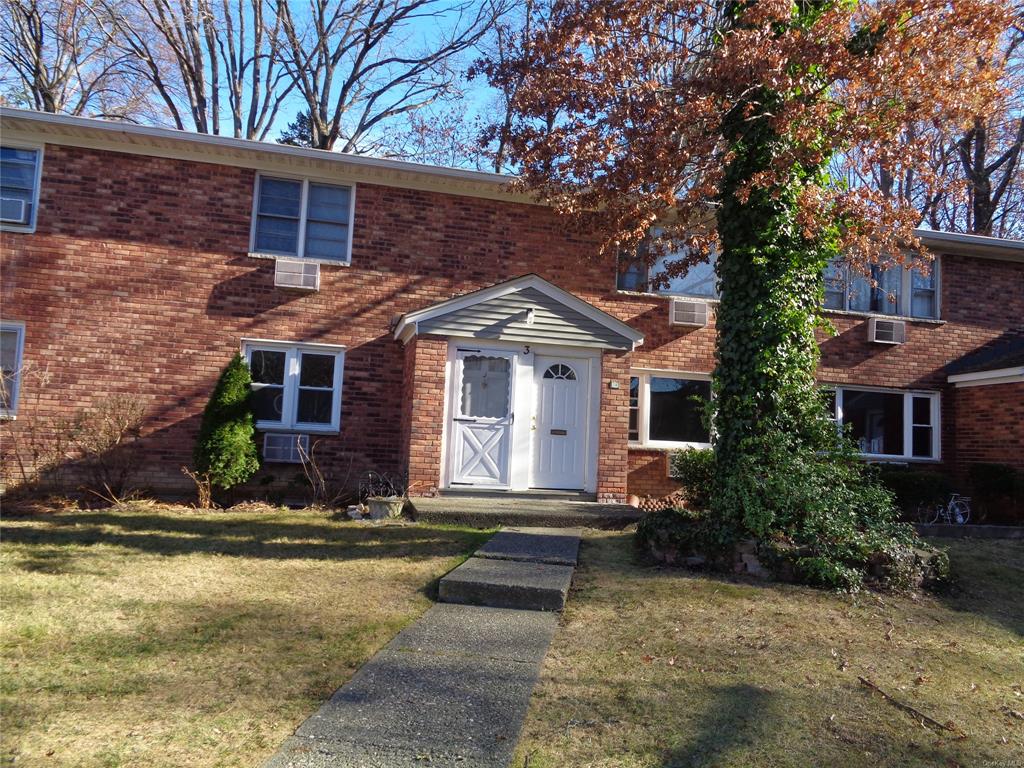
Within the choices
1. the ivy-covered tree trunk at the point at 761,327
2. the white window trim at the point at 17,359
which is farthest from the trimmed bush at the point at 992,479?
the white window trim at the point at 17,359

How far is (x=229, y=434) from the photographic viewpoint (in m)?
9.80

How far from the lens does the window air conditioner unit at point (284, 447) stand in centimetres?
1072

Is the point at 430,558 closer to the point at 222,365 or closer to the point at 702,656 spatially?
the point at 702,656

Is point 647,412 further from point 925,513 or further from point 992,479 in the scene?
point 992,479

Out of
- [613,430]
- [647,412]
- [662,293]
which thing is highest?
[662,293]

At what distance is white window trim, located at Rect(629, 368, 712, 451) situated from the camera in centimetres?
1206

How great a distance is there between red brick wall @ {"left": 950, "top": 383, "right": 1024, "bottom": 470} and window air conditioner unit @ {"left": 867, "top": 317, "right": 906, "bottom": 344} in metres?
1.73

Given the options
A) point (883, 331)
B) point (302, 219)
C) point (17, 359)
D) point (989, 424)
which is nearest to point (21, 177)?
point (17, 359)

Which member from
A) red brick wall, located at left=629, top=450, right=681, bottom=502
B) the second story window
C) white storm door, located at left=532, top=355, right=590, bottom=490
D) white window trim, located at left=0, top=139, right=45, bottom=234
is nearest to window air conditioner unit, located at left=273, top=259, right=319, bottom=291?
the second story window

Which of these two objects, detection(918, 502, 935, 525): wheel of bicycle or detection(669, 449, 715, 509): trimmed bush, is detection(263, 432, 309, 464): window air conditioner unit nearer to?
detection(669, 449, 715, 509): trimmed bush

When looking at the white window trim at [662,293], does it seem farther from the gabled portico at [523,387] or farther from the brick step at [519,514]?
the brick step at [519,514]

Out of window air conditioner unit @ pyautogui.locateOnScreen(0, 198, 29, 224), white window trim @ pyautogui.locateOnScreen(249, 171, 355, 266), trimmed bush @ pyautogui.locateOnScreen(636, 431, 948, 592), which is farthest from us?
white window trim @ pyautogui.locateOnScreen(249, 171, 355, 266)

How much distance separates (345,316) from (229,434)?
8.58 feet

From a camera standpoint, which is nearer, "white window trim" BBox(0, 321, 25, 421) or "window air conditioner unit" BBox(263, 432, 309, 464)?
"white window trim" BBox(0, 321, 25, 421)
